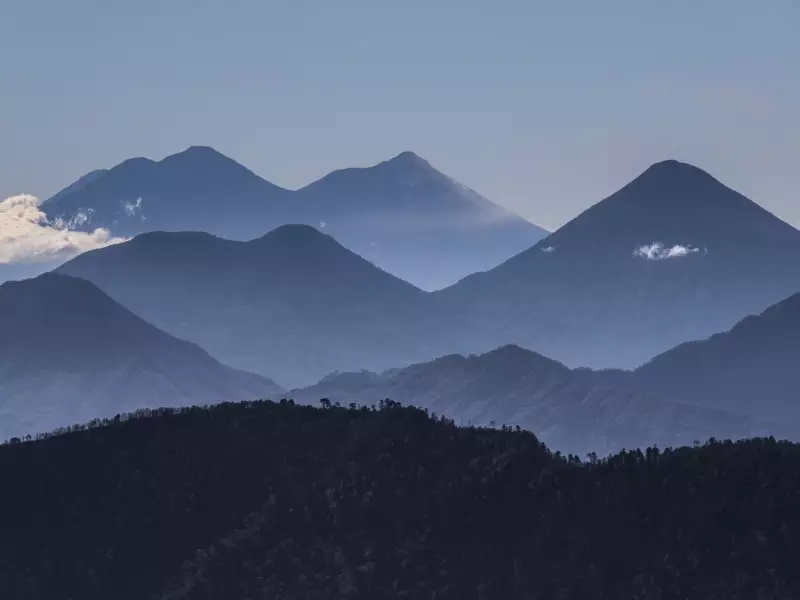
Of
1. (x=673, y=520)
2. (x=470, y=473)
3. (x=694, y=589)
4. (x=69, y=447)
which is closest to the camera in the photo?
(x=694, y=589)

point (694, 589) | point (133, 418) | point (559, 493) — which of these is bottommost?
point (694, 589)

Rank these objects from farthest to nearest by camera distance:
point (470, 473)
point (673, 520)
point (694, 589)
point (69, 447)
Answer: point (69, 447) → point (470, 473) → point (673, 520) → point (694, 589)

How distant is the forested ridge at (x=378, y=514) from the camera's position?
222 feet

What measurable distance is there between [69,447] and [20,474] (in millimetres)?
2948

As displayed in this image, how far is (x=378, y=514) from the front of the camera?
238ft

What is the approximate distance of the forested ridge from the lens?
6756 centimetres

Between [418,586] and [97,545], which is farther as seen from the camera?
[97,545]

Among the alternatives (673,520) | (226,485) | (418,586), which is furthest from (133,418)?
(673,520)

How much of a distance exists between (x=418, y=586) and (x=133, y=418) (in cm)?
2291

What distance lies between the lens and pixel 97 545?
73188 mm

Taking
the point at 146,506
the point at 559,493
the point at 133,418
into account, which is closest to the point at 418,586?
the point at 559,493

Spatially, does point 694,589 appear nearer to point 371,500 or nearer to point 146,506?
point 371,500

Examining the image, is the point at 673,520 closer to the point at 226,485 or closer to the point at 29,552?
the point at 226,485

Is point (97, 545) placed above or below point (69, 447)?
below
